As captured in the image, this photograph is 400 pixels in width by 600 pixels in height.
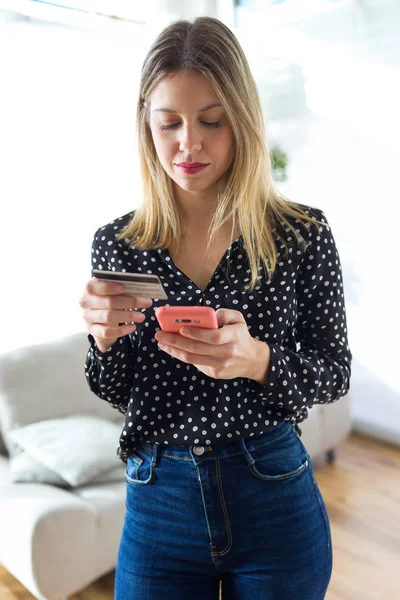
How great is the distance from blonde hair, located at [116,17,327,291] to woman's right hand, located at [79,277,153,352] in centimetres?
21

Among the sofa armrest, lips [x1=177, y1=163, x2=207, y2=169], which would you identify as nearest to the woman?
lips [x1=177, y1=163, x2=207, y2=169]

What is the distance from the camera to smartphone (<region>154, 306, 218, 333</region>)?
82cm

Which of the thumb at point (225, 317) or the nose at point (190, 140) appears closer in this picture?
the thumb at point (225, 317)

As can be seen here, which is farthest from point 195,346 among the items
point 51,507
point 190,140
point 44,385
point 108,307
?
point 44,385

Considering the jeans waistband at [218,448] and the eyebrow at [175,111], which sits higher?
the eyebrow at [175,111]

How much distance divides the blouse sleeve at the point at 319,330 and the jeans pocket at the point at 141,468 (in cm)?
21

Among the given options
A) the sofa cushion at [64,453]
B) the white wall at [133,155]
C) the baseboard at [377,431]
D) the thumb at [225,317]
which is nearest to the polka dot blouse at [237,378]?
the thumb at [225,317]

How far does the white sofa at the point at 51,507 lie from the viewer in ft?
6.36

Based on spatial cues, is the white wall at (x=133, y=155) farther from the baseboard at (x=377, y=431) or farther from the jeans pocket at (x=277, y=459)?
the jeans pocket at (x=277, y=459)

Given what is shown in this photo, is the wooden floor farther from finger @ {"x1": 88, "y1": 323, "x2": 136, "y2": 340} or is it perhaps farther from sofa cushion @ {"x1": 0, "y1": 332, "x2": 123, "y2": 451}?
finger @ {"x1": 88, "y1": 323, "x2": 136, "y2": 340}

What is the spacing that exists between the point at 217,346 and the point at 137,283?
0.47 ft

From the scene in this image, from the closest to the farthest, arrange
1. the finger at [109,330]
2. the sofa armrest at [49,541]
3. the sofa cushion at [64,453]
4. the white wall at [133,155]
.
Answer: the finger at [109,330], the sofa armrest at [49,541], the sofa cushion at [64,453], the white wall at [133,155]

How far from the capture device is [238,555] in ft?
3.18

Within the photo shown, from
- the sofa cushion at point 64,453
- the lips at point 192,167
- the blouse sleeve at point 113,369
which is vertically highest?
the lips at point 192,167
